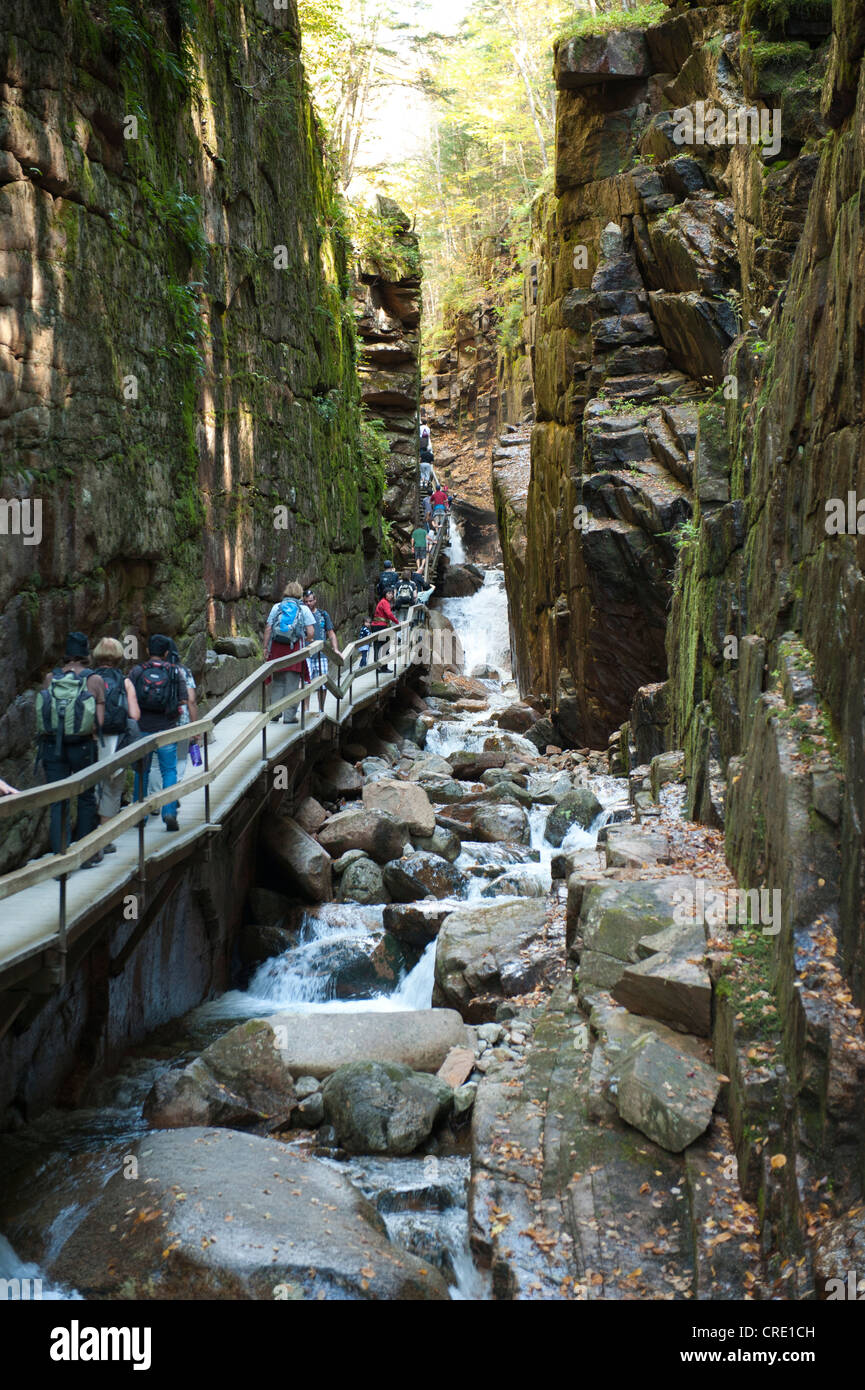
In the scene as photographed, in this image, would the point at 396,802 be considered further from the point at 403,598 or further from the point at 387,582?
the point at 403,598

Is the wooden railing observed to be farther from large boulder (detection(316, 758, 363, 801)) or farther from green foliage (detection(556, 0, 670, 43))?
green foliage (detection(556, 0, 670, 43))

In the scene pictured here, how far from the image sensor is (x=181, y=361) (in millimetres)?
11625

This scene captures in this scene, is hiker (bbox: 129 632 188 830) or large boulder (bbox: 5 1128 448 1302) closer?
large boulder (bbox: 5 1128 448 1302)

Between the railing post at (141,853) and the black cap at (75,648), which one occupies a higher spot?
the black cap at (75,648)

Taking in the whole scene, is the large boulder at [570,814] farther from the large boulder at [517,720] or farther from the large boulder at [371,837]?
the large boulder at [517,720]

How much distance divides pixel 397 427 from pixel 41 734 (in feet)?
89.0

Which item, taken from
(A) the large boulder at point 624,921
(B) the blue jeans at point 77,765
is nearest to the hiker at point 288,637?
(B) the blue jeans at point 77,765

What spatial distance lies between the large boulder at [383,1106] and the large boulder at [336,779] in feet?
24.5

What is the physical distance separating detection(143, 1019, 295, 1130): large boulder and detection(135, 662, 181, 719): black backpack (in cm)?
279

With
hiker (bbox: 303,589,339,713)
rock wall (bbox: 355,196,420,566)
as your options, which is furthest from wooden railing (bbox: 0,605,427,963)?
rock wall (bbox: 355,196,420,566)

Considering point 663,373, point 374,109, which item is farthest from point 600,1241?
point 374,109

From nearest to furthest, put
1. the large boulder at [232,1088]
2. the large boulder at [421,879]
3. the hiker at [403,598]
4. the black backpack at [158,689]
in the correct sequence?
the large boulder at [232,1088]
the black backpack at [158,689]
the large boulder at [421,879]
the hiker at [403,598]

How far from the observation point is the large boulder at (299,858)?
39.5ft

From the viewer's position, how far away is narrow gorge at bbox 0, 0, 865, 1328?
554cm
